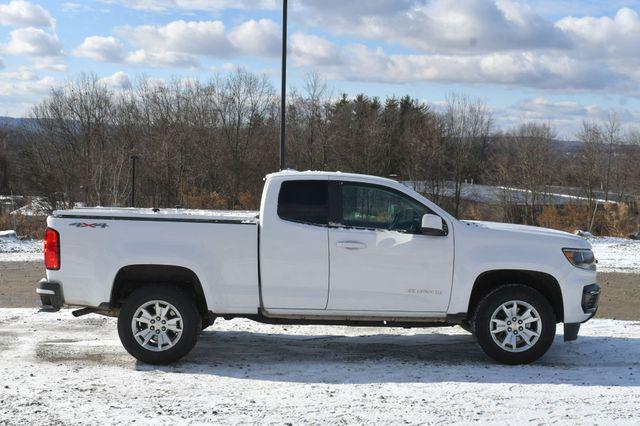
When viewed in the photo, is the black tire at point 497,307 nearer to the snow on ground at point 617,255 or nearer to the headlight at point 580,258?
the headlight at point 580,258

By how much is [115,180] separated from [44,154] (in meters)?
20.9

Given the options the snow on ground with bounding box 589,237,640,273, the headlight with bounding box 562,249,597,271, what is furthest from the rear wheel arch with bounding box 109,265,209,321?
the snow on ground with bounding box 589,237,640,273

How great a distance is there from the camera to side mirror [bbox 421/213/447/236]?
6.69 meters

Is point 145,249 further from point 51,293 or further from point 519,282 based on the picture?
point 519,282

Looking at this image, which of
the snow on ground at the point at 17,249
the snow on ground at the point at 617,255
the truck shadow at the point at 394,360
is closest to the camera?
the truck shadow at the point at 394,360

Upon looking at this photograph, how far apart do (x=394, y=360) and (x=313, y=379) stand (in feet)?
3.75

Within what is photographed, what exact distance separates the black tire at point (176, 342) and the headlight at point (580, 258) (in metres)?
3.79

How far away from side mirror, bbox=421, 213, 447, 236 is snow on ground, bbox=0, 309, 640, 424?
1344mm

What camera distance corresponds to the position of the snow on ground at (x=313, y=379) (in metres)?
5.25

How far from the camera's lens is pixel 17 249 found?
1862cm

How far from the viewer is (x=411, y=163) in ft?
152

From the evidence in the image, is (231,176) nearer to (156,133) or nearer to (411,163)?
(156,133)

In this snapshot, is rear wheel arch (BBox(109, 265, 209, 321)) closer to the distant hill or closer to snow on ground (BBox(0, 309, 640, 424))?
snow on ground (BBox(0, 309, 640, 424))

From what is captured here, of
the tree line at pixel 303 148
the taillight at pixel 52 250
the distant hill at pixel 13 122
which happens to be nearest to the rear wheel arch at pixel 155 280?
the taillight at pixel 52 250
